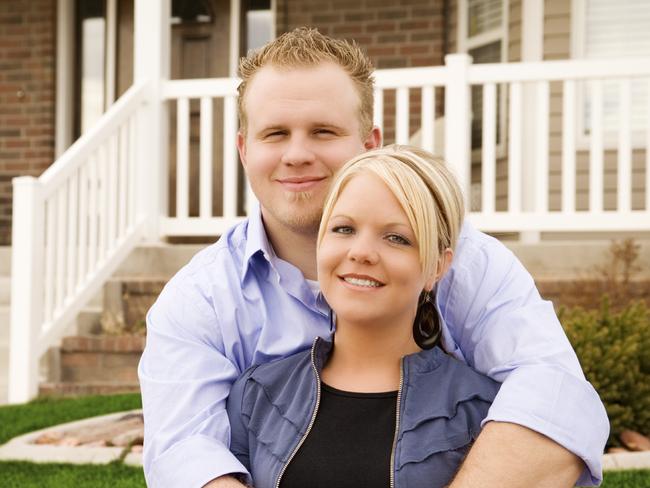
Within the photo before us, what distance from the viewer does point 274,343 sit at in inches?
92.8

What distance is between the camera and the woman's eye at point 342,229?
6.63ft

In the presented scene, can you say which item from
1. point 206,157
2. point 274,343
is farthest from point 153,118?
point 274,343

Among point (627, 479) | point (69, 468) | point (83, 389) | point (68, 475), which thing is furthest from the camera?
point (83, 389)

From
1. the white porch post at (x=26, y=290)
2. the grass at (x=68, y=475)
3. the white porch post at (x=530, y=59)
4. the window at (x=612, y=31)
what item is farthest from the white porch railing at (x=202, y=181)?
the grass at (x=68, y=475)

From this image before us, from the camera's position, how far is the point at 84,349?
18.7 ft

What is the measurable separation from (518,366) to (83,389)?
3.94m

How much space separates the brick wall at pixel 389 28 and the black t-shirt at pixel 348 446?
6.18 m

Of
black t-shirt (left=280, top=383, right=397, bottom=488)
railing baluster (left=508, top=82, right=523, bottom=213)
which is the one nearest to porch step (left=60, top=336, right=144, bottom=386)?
railing baluster (left=508, top=82, right=523, bottom=213)

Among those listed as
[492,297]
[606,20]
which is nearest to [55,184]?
[492,297]

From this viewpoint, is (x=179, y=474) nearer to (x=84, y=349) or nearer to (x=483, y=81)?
(x=84, y=349)

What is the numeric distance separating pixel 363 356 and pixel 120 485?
1714mm

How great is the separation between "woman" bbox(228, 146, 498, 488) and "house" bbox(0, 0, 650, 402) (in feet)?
12.5

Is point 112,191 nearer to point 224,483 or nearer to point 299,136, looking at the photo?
point 299,136

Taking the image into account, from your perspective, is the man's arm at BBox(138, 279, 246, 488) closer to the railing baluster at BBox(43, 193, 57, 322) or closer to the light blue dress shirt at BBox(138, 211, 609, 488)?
the light blue dress shirt at BBox(138, 211, 609, 488)
